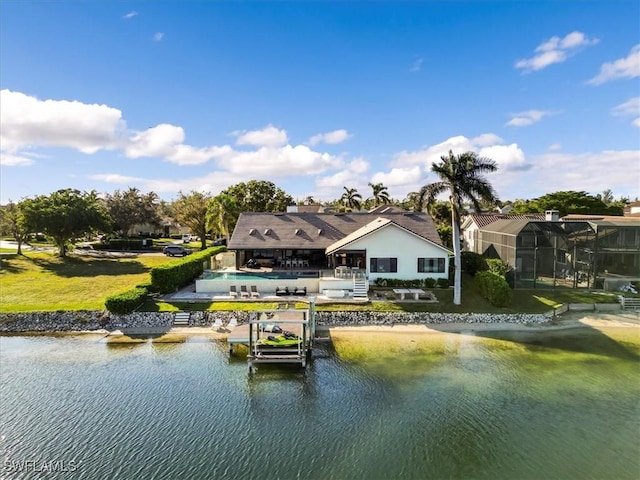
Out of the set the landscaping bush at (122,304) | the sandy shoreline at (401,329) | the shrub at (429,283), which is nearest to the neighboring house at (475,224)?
the shrub at (429,283)

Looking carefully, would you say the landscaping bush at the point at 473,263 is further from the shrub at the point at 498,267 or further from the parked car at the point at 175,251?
the parked car at the point at 175,251

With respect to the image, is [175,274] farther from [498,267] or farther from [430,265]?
[498,267]

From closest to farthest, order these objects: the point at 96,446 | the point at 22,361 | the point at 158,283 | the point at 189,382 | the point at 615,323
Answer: the point at 96,446
the point at 189,382
the point at 22,361
the point at 615,323
the point at 158,283

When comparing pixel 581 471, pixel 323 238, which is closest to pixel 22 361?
pixel 323 238

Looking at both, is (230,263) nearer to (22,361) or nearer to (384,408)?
(22,361)

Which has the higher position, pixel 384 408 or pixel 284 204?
pixel 284 204

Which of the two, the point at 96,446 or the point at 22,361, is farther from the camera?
the point at 22,361

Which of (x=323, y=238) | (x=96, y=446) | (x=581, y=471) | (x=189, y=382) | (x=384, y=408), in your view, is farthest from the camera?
(x=323, y=238)

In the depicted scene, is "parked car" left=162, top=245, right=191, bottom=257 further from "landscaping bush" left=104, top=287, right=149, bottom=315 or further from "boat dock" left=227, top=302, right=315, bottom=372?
"boat dock" left=227, top=302, right=315, bottom=372
